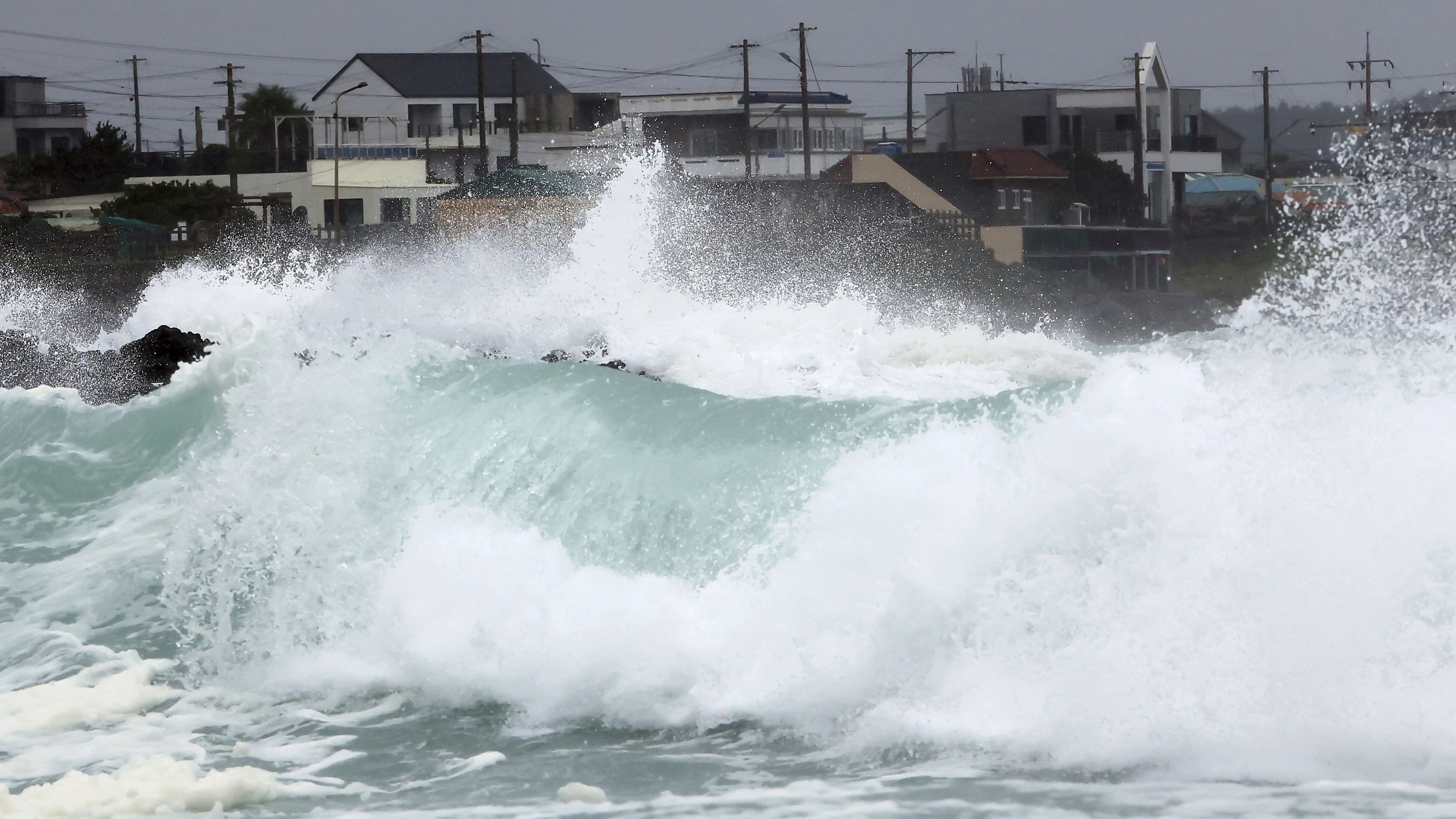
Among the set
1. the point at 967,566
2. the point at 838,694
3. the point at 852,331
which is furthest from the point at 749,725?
the point at 852,331

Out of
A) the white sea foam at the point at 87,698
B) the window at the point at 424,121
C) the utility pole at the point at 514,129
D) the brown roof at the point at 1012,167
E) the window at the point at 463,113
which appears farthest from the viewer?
the window at the point at 463,113

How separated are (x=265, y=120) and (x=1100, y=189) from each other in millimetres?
38999

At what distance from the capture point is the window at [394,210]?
58.7 meters

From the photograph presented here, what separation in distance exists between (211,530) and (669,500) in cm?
294

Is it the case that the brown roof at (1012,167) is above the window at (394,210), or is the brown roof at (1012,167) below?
above

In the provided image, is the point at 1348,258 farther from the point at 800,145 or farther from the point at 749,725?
the point at 800,145

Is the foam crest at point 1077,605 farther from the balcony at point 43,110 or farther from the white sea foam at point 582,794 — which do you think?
the balcony at point 43,110

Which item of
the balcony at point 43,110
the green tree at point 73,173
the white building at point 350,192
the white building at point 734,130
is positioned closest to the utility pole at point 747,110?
the white building at point 734,130

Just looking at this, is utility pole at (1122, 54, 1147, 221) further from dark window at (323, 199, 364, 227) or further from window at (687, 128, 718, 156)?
dark window at (323, 199, 364, 227)

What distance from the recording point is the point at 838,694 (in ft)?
22.8

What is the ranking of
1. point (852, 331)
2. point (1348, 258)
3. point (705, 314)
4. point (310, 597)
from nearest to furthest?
point (310, 597) → point (1348, 258) → point (705, 314) → point (852, 331)

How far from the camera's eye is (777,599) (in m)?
7.51

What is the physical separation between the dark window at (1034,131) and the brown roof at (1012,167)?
751 centimetres

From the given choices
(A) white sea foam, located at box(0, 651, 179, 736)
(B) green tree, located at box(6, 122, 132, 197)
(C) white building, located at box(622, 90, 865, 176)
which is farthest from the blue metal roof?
(A) white sea foam, located at box(0, 651, 179, 736)
